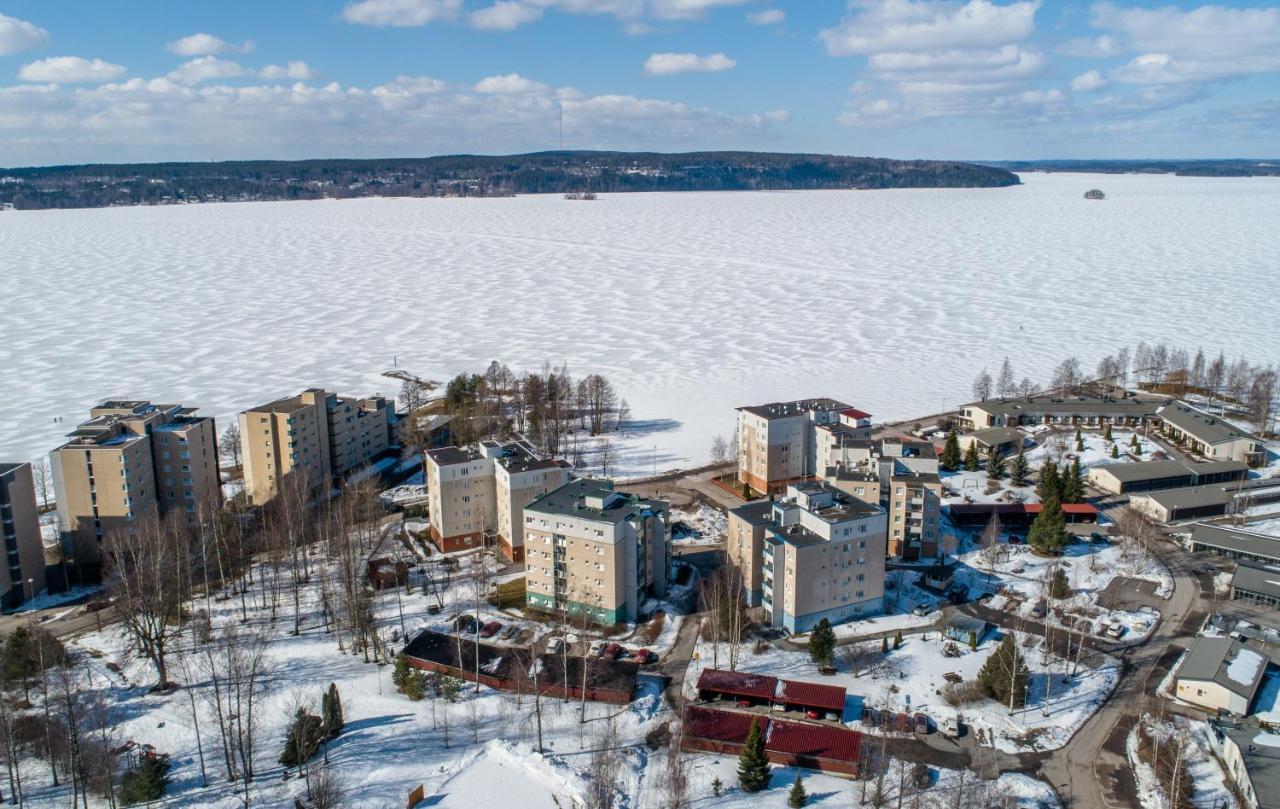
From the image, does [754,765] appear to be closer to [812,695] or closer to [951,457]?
[812,695]

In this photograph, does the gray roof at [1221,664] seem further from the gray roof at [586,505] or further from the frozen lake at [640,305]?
the frozen lake at [640,305]

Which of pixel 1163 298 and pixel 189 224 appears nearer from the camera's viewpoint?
pixel 1163 298

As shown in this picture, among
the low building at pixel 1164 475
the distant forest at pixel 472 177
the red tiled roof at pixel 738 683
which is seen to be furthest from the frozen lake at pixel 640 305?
the distant forest at pixel 472 177

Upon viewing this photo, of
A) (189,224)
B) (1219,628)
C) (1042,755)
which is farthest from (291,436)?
(189,224)

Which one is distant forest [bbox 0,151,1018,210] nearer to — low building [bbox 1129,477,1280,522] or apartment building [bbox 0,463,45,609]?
apartment building [bbox 0,463,45,609]

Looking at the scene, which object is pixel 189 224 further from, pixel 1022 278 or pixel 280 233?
pixel 1022 278

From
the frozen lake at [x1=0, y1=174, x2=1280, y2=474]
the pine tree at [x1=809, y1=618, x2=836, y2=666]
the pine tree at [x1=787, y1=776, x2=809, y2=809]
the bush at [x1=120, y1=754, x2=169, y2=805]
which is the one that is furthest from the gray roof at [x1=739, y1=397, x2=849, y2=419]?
the bush at [x1=120, y1=754, x2=169, y2=805]

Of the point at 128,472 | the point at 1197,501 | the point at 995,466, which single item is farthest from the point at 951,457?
the point at 128,472

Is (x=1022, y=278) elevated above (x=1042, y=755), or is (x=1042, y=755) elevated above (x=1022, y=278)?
(x=1022, y=278)
